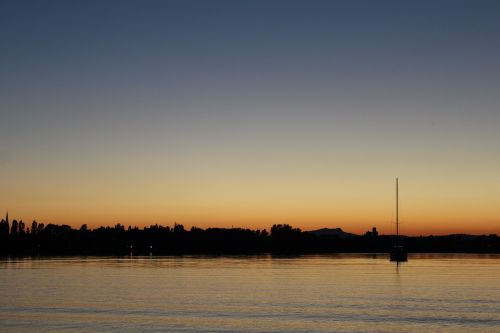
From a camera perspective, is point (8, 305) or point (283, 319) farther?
point (8, 305)

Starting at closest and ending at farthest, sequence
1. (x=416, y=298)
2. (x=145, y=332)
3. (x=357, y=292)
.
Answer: (x=145, y=332) < (x=416, y=298) < (x=357, y=292)

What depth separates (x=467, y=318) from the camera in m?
59.1

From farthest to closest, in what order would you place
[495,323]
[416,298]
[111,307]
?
1. [416,298]
2. [111,307]
3. [495,323]

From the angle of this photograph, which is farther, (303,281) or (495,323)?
(303,281)

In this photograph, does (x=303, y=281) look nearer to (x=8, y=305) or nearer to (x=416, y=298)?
(x=416, y=298)

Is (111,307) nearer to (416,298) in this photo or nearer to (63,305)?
(63,305)

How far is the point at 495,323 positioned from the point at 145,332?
28652 mm

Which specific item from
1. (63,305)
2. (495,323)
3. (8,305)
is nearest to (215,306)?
(63,305)

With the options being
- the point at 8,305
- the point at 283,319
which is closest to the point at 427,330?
the point at 283,319

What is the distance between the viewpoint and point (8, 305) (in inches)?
2699

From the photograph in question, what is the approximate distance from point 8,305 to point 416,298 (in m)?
45.1

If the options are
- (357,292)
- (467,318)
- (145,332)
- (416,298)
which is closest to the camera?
(145,332)

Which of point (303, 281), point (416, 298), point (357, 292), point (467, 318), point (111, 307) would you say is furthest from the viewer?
A: point (303, 281)

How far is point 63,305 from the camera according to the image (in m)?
68.8
